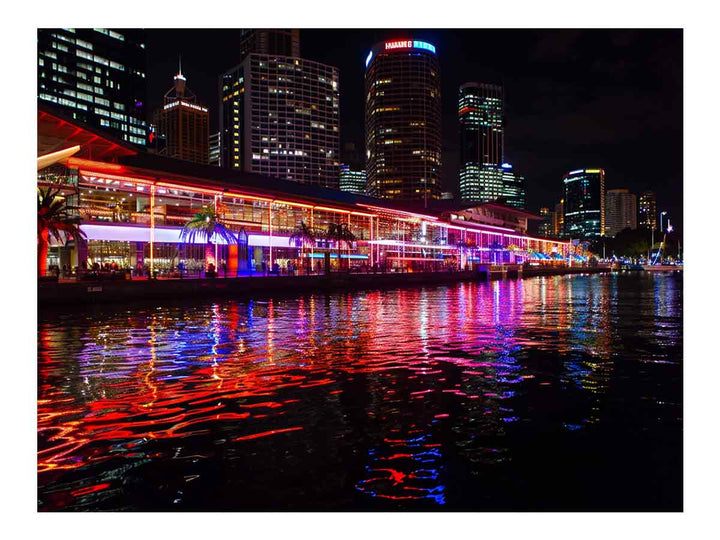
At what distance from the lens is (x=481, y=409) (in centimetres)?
895

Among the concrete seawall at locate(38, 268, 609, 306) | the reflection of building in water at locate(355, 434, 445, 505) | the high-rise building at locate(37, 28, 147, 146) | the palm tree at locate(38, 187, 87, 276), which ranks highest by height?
the high-rise building at locate(37, 28, 147, 146)

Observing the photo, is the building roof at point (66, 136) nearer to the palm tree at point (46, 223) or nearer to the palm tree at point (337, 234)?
the palm tree at point (46, 223)

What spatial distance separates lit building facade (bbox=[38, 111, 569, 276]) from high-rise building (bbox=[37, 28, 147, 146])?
109 m

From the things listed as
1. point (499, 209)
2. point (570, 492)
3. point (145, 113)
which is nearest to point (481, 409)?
point (570, 492)

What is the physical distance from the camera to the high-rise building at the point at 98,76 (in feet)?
515

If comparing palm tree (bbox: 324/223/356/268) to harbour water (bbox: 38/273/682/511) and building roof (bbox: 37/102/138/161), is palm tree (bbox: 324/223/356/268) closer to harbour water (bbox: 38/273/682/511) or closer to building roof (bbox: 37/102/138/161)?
building roof (bbox: 37/102/138/161)

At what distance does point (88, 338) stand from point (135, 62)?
18866 centimetres

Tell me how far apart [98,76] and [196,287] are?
519 feet

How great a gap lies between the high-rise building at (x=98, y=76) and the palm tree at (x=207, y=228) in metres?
120

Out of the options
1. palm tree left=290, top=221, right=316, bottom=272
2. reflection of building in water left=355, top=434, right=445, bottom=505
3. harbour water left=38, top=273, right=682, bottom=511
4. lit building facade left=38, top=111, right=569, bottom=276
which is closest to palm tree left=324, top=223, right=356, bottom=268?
palm tree left=290, top=221, right=316, bottom=272

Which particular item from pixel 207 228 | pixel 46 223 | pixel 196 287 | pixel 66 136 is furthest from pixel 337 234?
pixel 66 136

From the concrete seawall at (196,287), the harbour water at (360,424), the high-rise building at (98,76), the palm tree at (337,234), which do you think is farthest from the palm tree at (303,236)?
the high-rise building at (98,76)

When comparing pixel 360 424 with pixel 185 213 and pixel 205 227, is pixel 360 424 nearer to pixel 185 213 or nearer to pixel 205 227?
pixel 205 227

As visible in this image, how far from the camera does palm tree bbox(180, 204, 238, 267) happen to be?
48938 mm
